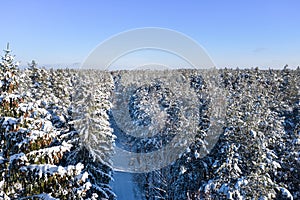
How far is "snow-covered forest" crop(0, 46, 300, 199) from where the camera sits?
7.38m

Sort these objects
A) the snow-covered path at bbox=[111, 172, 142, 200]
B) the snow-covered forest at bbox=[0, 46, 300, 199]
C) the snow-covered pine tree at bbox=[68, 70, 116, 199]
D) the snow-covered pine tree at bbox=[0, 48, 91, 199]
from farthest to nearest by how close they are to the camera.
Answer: the snow-covered path at bbox=[111, 172, 142, 200], the snow-covered pine tree at bbox=[68, 70, 116, 199], the snow-covered forest at bbox=[0, 46, 300, 199], the snow-covered pine tree at bbox=[0, 48, 91, 199]

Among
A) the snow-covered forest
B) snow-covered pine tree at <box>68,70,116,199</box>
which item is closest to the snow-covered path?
the snow-covered forest

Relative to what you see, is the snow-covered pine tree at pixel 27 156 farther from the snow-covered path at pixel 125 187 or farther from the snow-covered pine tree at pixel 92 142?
the snow-covered path at pixel 125 187

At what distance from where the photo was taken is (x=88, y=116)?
17.5m

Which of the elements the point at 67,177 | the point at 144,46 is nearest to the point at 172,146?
the point at 144,46

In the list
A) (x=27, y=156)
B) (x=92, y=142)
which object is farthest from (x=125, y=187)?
(x=27, y=156)

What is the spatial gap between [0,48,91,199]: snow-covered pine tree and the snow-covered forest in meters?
0.02

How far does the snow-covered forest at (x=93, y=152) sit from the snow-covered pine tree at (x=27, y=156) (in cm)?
2

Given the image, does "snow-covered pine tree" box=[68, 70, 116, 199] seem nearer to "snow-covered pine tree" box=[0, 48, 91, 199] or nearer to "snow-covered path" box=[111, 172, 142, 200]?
"snow-covered pine tree" box=[0, 48, 91, 199]

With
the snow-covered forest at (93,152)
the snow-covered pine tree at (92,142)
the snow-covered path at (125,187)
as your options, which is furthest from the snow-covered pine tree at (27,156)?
the snow-covered path at (125,187)

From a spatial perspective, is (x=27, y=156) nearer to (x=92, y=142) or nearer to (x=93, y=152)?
(x=93, y=152)

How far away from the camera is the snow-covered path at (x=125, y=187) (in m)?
36.9

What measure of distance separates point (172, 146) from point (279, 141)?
9.04 metres

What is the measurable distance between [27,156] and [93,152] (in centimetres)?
985
